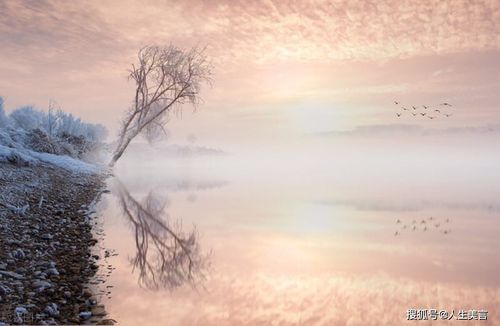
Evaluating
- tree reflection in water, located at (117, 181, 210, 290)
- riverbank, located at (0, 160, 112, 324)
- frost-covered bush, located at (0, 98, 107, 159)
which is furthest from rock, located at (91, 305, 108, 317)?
frost-covered bush, located at (0, 98, 107, 159)

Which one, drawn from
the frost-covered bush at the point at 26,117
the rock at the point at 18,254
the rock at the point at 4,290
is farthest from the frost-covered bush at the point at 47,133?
the rock at the point at 4,290

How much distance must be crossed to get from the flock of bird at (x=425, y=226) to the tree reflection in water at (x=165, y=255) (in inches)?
283

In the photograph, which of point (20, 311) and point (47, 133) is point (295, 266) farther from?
Result: point (47, 133)

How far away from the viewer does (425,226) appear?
15453 mm

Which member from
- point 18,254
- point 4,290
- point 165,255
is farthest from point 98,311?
point 165,255

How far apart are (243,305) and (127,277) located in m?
2.70

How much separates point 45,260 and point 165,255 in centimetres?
287

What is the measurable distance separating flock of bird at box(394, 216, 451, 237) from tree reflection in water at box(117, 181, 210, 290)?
23.6 feet

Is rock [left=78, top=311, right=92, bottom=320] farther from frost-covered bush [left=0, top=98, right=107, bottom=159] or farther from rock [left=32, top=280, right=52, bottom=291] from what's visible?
frost-covered bush [left=0, top=98, right=107, bottom=159]

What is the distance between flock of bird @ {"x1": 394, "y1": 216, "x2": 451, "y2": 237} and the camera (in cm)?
1449

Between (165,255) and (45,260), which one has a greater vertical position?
(165,255)

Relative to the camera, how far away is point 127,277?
795 centimetres

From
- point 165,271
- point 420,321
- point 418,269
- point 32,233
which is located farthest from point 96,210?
point 420,321

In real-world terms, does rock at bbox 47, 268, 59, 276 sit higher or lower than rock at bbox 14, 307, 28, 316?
higher
